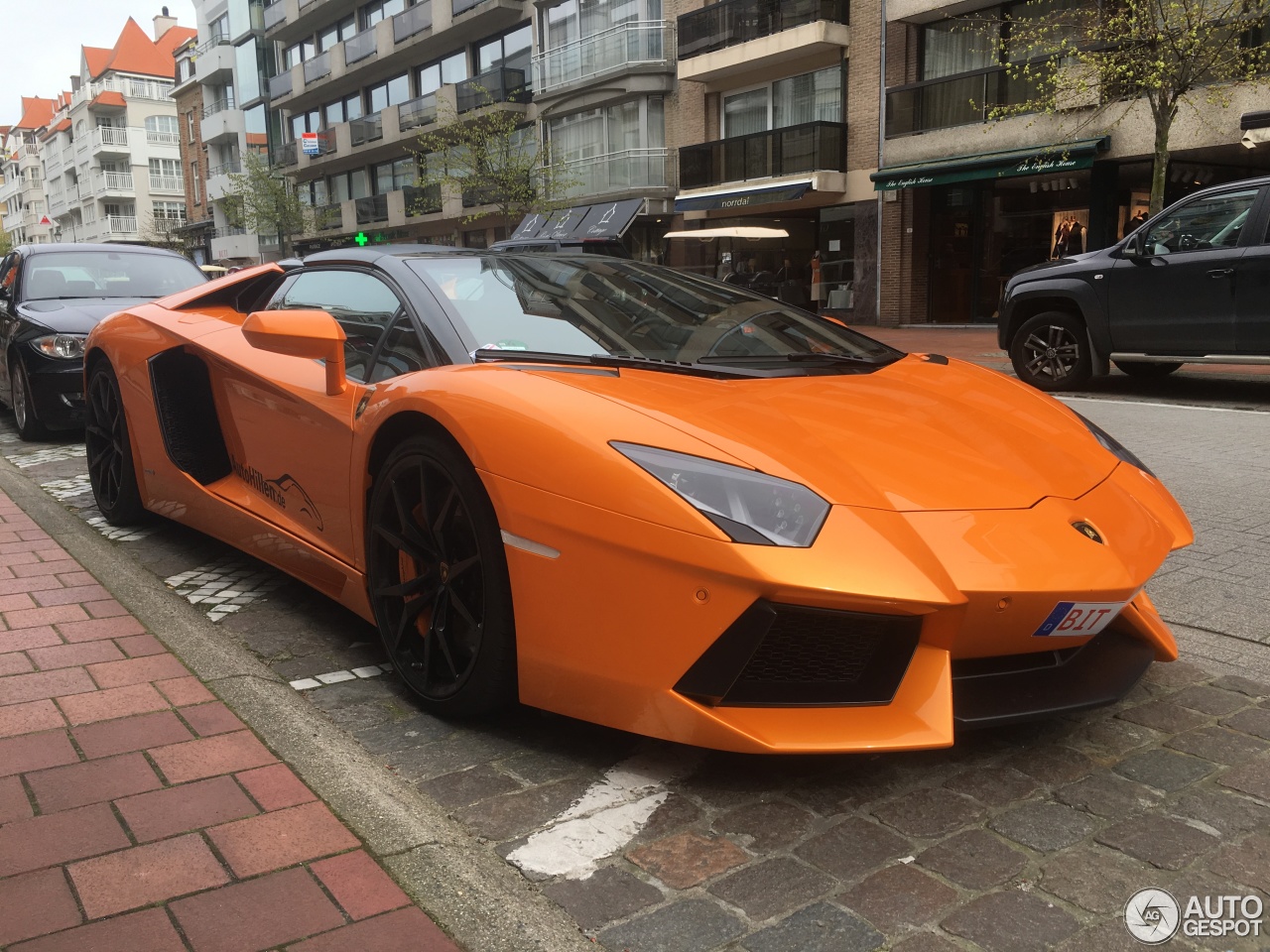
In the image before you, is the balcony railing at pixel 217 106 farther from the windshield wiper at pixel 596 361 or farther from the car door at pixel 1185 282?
the windshield wiper at pixel 596 361

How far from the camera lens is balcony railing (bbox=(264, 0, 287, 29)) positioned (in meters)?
45.5

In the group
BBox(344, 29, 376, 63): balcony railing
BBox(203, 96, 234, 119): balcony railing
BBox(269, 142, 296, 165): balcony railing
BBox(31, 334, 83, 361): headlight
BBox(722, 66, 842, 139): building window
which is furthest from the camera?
BBox(203, 96, 234, 119): balcony railing

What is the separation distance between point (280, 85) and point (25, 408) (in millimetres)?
43665

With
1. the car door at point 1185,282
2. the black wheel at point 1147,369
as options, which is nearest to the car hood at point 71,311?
the car door at point 1185,282

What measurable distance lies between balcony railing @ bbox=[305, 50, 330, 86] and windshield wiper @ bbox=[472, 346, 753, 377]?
44058 mm

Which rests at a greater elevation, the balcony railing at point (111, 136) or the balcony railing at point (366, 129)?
the balcony railing at point (111, 136)

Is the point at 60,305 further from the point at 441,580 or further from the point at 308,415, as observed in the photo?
the point at 441,580

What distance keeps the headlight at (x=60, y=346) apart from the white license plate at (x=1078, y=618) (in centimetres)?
706

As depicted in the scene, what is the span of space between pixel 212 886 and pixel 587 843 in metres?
0.68

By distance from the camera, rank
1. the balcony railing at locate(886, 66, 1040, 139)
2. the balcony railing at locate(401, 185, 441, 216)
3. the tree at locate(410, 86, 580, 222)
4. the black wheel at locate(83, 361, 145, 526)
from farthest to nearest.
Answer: the balcony railing at locate(401, 185, 441, 216)
the tree at locate(410, 86, 580, 222)
the balcony railing at locate(886, 66, 1040, 139)
the black wheel at locate(83, 361, 145, 526)

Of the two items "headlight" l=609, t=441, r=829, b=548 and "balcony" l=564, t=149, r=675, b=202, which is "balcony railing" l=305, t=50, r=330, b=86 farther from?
"headlight" l=609, t=441, r=829, b=548

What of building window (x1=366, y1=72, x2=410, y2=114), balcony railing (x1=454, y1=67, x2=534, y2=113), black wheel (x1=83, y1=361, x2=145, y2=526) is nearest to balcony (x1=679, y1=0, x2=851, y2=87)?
balcony railing (x1=454, y1=67, x2=534, y2=113)

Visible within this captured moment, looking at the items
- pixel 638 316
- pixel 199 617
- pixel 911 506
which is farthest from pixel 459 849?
pixel 199 617

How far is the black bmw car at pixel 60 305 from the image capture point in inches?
294
